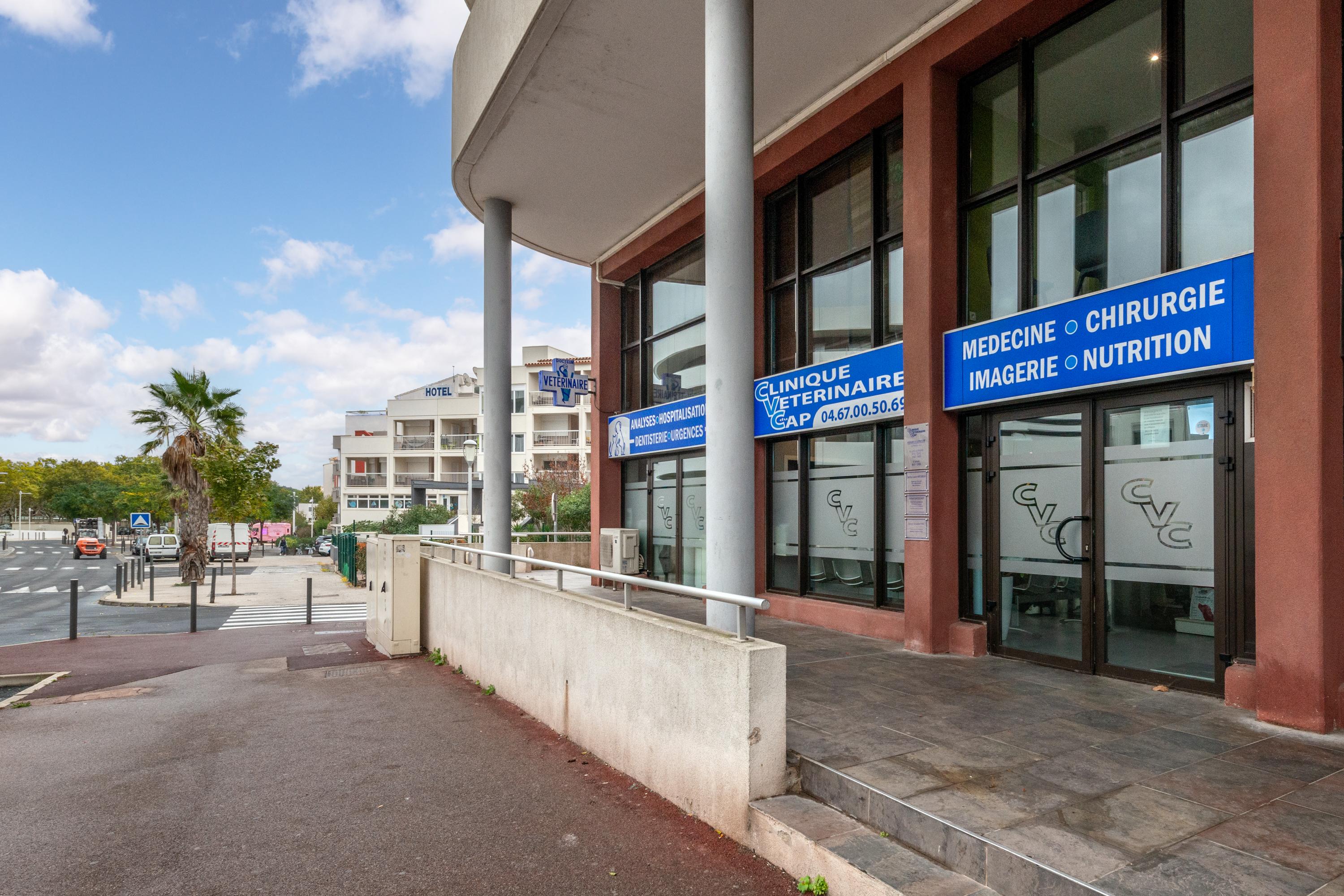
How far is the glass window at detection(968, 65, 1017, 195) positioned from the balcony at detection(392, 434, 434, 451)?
57.9 m

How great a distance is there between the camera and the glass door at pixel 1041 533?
21.5 ft

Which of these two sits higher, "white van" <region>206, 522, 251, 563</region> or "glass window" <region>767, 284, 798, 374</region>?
"glass window" <region>767, 284, 798, 374</region>

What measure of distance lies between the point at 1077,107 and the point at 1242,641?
4674mm

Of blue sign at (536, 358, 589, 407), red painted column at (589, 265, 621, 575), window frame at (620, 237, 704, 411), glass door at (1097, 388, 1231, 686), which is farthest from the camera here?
red painted column at (589, 265, 621, 575)

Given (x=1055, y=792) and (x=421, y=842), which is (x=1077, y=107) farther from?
(x=421, y=842)

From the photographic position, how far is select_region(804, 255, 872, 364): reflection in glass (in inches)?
365

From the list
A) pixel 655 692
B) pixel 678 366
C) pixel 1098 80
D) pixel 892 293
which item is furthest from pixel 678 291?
pixel 655 692

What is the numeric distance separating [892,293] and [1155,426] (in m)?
3.44

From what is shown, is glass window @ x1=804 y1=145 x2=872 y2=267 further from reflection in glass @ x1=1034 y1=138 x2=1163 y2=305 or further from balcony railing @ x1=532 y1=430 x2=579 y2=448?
balcony railing @ x1=532 y1=430 x2=579 y2=448

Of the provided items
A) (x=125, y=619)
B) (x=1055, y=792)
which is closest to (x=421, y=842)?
(x=1055, y=792)

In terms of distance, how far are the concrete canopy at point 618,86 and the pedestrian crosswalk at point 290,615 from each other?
9.37 m

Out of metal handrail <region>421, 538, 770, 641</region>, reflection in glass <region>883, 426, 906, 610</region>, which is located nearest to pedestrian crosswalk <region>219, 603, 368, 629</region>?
metal handrail <region>421, 538, 770, 641</region>

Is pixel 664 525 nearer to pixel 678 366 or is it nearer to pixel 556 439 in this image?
pixel 678 366

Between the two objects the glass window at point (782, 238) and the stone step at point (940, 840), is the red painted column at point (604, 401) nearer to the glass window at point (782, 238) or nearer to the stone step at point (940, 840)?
the glass window at point (782, 238)
